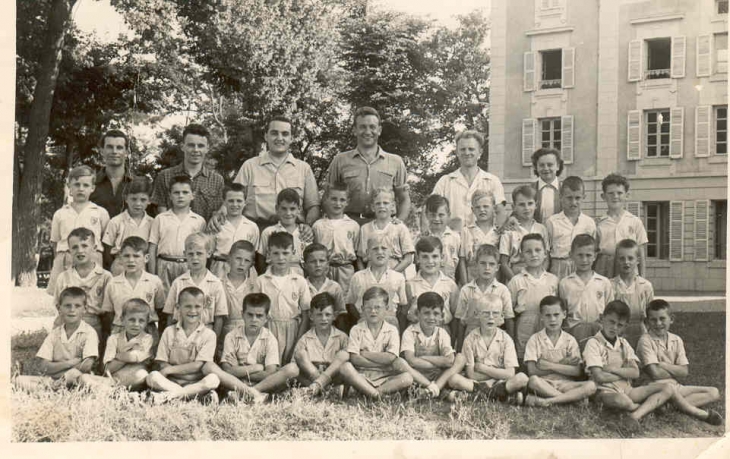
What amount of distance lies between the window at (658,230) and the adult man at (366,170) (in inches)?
66.9

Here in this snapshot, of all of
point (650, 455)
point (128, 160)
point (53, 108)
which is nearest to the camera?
point (650, 455)

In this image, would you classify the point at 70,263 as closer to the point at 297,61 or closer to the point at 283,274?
the point at 283,274

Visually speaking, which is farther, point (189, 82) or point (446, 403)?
point (189, 82)

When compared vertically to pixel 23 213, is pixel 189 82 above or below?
above

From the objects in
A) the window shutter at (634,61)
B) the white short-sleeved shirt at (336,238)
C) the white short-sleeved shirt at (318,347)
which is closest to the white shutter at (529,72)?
the window shutter at (634,61)

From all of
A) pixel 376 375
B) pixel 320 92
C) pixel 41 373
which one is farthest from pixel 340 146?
pixel 41 373

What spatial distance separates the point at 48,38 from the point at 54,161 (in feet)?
2.91

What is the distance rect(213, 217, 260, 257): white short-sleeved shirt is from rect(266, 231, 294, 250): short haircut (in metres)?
0.17

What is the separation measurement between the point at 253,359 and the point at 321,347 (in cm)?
44

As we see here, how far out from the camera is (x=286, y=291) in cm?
462

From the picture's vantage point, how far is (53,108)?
5.37 metres

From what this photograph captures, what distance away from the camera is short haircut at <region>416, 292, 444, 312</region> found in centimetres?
454

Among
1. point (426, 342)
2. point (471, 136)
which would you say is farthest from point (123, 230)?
point (471, 136)

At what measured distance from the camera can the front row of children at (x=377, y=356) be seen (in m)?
4.48
